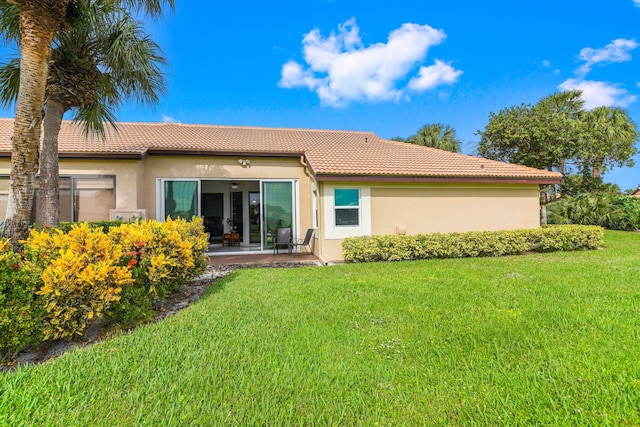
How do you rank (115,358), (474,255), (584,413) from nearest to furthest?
(584,413)
(115,358)
(474,255)

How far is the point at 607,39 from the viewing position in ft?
56.2

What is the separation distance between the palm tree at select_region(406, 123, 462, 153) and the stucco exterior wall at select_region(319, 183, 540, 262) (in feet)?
46.7

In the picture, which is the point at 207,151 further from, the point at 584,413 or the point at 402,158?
the point at 584,413

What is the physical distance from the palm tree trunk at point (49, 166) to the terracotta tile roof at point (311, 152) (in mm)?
1873

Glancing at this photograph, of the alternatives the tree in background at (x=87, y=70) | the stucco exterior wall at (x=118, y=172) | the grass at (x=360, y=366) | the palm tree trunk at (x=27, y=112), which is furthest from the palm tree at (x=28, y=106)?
the stucco exterior wall at (x=118, y=172)

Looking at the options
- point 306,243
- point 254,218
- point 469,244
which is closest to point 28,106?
point 306,243

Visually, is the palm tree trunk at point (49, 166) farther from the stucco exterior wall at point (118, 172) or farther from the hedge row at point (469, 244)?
the hedge row at point (469, 244)

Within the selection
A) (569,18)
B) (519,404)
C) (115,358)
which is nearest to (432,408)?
(519,404)

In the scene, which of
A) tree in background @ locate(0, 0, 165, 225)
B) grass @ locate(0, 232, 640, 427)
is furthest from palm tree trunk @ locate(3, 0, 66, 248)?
grass @ locate(0, 232, 640, 427)

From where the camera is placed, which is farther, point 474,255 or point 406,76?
point 406,76

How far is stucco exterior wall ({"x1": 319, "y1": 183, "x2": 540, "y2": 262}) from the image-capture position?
429 inches

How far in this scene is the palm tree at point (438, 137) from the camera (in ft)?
86.3

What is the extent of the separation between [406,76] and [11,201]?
18854 millimetres

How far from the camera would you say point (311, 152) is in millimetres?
12328
